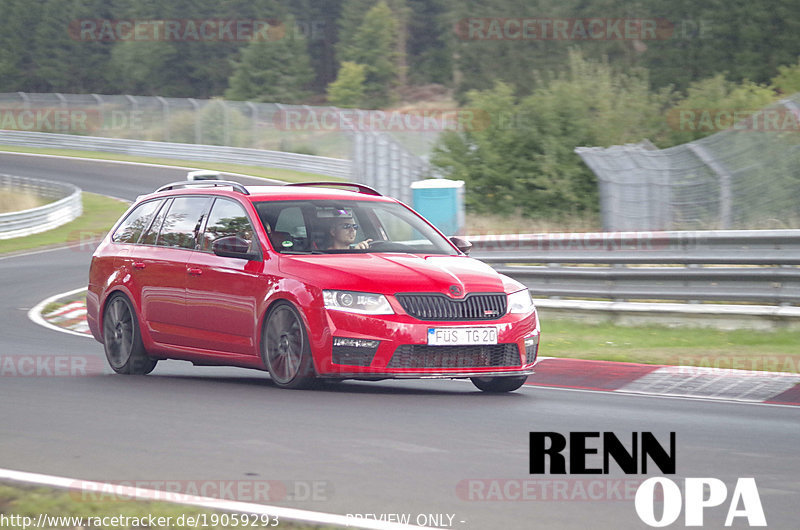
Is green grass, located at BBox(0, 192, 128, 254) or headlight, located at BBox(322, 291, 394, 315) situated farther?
green grass, located at BBox(0, 192, 128, 254)

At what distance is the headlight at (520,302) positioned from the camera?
900 cm

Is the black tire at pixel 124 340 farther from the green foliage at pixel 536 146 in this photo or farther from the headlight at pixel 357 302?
the green foliage at pixel 536 146

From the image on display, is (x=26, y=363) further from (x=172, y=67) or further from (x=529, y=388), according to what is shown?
(x=172, y=67)

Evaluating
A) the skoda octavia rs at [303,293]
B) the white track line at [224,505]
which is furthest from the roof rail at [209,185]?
the white track line at [224,505]

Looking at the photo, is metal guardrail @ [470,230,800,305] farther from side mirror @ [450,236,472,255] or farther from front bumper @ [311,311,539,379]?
front bumper @ [311,311,539,379]

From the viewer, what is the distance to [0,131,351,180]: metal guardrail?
45.9 m

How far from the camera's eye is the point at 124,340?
10703 millimetres

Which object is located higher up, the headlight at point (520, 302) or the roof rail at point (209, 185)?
the roof rail at point (209, 185)

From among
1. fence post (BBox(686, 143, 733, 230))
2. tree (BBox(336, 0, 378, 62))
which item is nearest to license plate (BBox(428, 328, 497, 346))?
fence post (BBox(686, 143, 733, 230))

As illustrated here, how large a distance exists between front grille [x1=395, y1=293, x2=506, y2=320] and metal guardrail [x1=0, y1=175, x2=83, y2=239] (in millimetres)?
26383

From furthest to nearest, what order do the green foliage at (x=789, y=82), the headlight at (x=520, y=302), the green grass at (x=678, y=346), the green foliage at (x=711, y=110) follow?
1. the green foliage at (x=789, y=82)
2. the green foliage at (x=711, y=110)
3. the green grass at (x=678, y=346)
4. the headlight at (x=520, y=302)

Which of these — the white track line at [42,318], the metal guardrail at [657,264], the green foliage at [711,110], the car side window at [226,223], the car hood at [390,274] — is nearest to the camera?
the car hood at [390,274]

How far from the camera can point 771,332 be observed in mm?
12844

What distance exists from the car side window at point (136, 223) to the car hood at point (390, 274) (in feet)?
7.62
